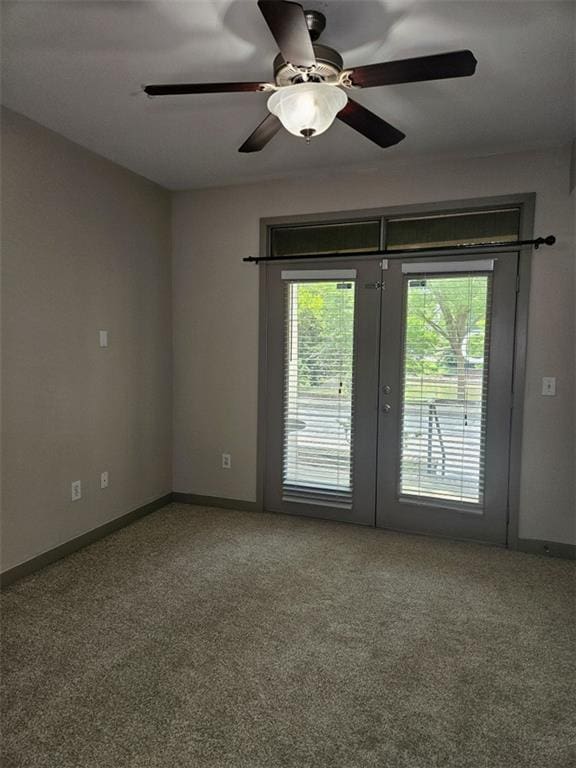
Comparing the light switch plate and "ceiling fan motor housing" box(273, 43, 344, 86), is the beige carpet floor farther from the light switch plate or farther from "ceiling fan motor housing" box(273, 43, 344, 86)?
"ceiling fan motor housing" box(273, 43, 344, 86)

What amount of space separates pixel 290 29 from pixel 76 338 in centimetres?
241

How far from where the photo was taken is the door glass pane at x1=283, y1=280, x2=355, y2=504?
384 centimetres

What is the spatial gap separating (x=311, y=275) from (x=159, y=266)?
1.30 meters

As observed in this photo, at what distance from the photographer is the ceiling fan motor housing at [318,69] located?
194 cm

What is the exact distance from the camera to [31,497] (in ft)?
9.97

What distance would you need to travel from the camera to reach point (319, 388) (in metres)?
3.92

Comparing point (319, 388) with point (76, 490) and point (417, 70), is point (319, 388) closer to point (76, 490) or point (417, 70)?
point (76, 490)

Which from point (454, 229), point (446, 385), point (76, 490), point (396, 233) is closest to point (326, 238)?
point (396, 233)

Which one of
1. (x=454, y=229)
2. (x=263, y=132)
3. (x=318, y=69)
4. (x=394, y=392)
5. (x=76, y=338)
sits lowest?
(x=394, y=392)

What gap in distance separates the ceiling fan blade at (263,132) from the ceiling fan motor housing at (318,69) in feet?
0.59

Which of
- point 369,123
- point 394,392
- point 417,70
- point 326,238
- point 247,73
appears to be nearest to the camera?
point 417,70

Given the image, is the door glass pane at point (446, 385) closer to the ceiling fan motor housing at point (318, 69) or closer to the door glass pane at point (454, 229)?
the door glass pane at point (454, 229)

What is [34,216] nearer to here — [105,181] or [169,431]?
[105,181]

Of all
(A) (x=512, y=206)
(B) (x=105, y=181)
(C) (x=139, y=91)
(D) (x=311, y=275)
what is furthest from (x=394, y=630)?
(B) (x=105, y=181)
